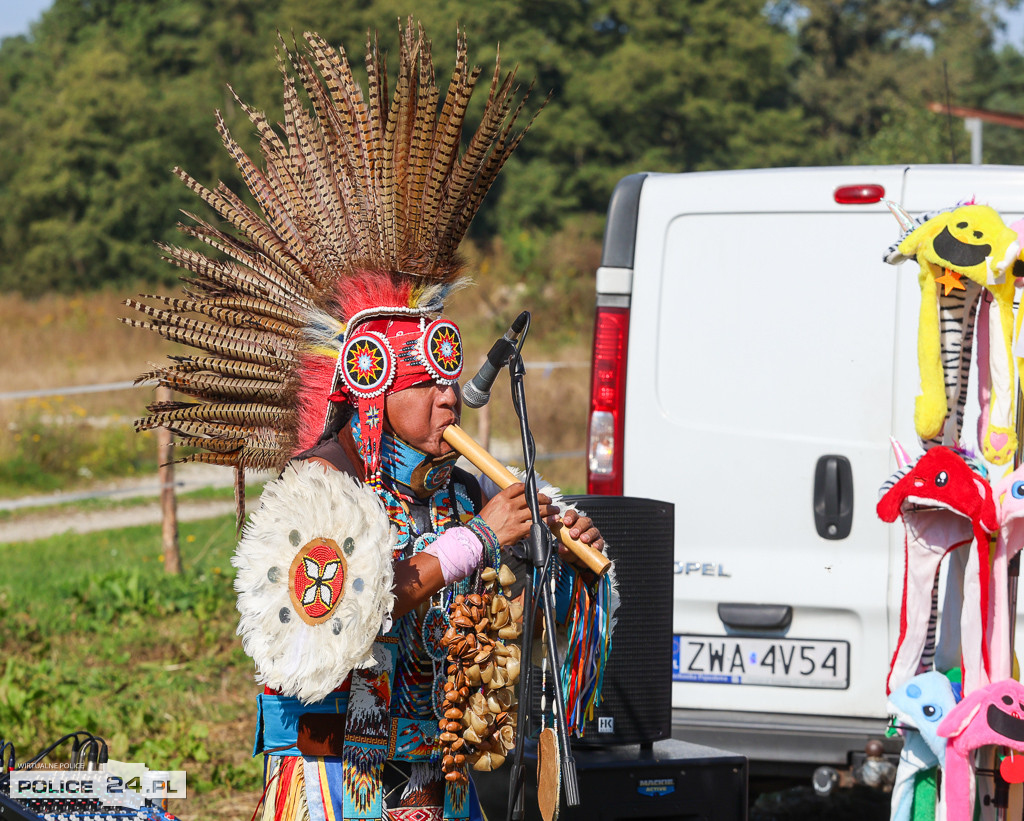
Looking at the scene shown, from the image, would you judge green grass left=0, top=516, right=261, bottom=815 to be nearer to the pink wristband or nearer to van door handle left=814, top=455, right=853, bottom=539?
van door handle left=814, top=455, right=853, bottom=539

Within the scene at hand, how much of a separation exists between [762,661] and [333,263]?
86.4 inches

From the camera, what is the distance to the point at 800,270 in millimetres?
4195

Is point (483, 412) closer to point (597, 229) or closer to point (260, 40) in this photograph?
point (597, 229)

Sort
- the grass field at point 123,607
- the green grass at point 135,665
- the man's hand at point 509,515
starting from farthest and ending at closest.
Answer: the grass field at point 123,607 < the green grass at point 135,665 < the man's hand at point 509,515

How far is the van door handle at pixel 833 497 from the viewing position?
4.14 metres

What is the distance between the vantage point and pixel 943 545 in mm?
3035

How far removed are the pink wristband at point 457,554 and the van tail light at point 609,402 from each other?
6.24 feet

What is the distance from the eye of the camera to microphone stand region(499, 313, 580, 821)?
2465 mm

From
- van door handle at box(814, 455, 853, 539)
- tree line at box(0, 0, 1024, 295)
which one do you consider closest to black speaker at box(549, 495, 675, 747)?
van door handle at box(814, 455, 853, 539)

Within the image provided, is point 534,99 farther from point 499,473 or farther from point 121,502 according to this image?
point 499,473

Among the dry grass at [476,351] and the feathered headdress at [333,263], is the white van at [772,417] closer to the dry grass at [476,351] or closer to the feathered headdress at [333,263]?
the feathered headdress at [333,263]

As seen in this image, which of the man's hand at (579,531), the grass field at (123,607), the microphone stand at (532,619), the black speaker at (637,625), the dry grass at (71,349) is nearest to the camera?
the microphone stand at (532,619)

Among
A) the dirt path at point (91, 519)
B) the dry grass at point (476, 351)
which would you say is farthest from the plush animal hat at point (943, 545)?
the dirt path at point (91, 519)

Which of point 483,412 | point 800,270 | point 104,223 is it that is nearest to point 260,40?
point 104,223
